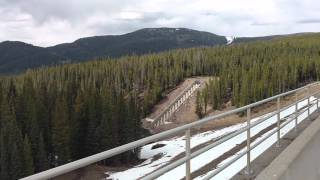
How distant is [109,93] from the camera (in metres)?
90.6

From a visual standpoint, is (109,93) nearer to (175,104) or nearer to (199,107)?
(199,107)

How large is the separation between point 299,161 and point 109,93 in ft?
273

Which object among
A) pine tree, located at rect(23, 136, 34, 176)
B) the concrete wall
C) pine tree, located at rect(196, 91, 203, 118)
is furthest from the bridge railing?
the concrete wall

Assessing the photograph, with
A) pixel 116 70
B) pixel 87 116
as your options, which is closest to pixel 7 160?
pixel 87 116

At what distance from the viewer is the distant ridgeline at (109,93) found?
70.5 metres

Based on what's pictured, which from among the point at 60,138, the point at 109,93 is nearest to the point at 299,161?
the point at 60,138

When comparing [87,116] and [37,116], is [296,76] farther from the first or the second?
[37,116]

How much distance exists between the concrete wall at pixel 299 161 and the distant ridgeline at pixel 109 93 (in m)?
2.01

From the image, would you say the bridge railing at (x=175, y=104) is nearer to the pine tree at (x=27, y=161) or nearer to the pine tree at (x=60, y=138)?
the pine tree at (x=60, y=138)

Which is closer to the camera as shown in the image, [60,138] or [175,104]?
[60,138]

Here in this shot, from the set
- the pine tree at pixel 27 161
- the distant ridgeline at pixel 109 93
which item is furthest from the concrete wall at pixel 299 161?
the pine tree at pixel 27 161

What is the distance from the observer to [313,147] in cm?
931

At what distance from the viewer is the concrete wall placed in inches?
282

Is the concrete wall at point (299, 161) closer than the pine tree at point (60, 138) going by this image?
Yes
